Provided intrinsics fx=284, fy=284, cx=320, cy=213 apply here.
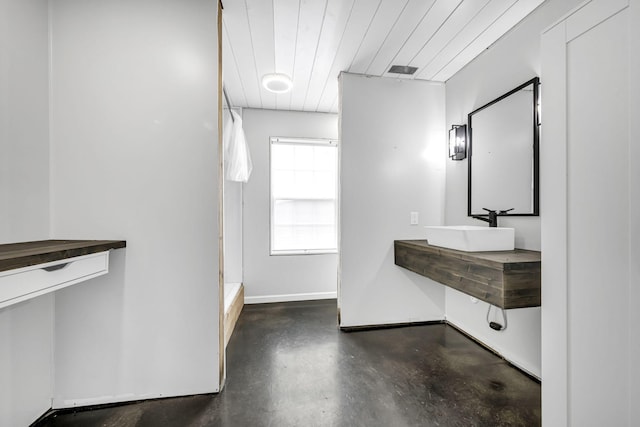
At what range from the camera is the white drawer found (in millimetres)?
991

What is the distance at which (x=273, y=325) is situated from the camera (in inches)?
111

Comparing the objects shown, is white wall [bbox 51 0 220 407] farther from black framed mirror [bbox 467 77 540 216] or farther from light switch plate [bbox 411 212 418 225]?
black framed mirror [bbox 467 77 540 216]

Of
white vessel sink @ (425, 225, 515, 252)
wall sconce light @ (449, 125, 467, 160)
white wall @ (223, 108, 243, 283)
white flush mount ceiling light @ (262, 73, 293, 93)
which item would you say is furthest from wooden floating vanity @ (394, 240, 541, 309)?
white wall @ (223, 108, 243, 283)

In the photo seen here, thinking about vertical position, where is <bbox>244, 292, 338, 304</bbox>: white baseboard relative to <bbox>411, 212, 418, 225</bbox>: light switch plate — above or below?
below

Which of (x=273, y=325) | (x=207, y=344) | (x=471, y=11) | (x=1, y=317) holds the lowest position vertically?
(x=273, y=325)

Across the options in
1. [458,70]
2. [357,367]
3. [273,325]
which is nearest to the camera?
[357,367]

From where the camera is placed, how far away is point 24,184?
4.59ft

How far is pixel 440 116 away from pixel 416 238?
1252 mm

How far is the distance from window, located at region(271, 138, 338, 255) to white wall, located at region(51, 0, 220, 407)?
6.11 feet

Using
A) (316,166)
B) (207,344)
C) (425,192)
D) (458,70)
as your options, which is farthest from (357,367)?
(458,70)

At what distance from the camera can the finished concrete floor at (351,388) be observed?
1.52m

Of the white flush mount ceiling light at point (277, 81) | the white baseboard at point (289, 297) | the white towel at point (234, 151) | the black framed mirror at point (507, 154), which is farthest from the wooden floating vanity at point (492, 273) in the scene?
the white towel at point (234, 151)

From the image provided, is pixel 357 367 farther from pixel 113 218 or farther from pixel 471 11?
pixel 471 11

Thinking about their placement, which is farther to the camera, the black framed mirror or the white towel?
the white towel
